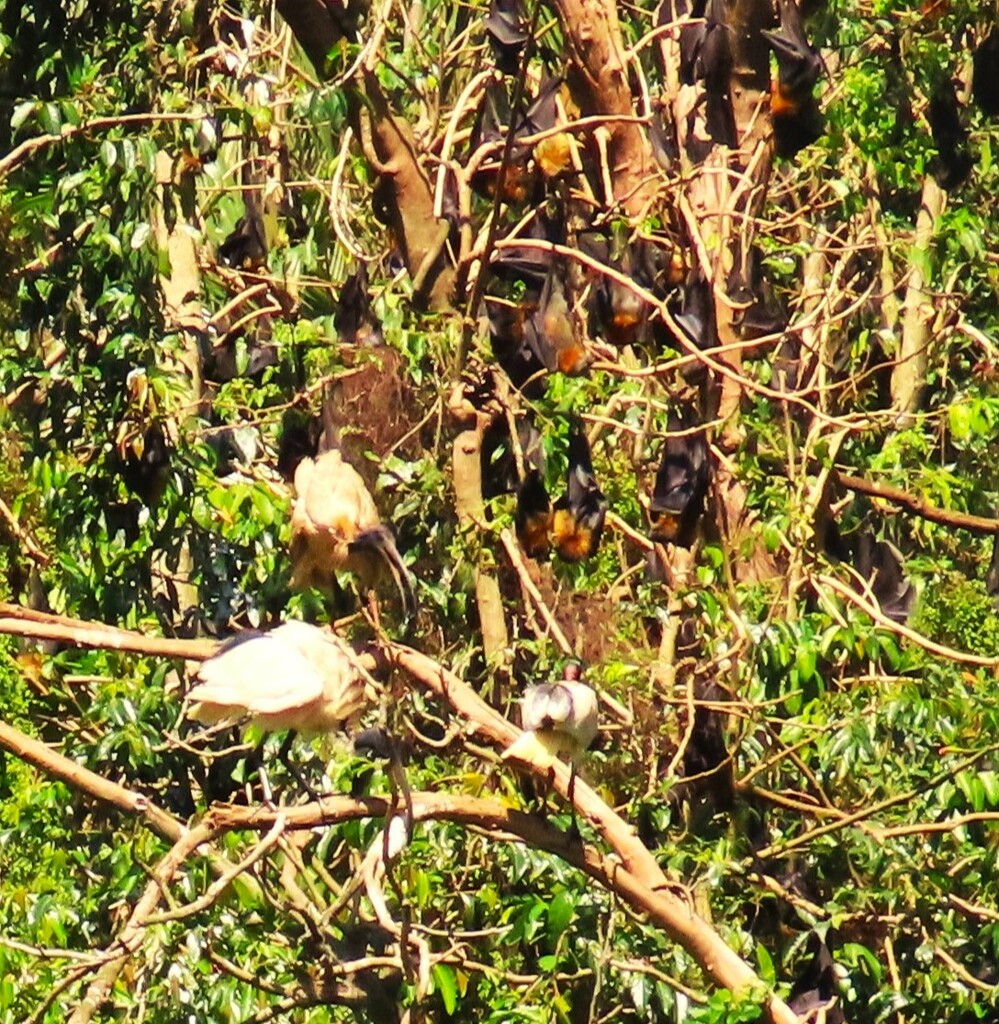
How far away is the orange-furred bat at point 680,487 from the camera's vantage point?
14.5 ft

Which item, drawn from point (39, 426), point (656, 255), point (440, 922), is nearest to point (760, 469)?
point (656, 255)

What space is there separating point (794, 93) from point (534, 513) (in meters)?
1.15

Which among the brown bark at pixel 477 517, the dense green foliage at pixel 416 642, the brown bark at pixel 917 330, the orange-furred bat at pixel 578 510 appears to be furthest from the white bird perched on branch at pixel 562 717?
the brown bark at pixel 917 330

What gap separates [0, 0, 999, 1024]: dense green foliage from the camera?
405cm

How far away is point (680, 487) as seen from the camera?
4.42 meters

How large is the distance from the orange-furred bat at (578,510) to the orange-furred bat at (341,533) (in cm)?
62

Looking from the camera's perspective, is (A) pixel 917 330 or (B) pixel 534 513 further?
(A) pixel 917 330

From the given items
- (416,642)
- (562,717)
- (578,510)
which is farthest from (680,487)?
(562,717)

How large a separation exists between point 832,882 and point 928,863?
0.24 metres

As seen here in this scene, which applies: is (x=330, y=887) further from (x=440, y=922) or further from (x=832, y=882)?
(x=832, y=882)

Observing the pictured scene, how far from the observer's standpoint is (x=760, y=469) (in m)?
4.64

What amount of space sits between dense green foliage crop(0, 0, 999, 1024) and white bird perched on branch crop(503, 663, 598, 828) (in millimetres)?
141

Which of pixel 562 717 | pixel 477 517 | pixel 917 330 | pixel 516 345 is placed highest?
pixel 516 345

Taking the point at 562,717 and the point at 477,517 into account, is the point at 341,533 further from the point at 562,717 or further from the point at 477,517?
the point at 477,517
